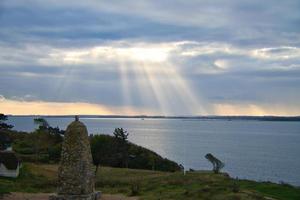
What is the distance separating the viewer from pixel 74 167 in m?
24.6

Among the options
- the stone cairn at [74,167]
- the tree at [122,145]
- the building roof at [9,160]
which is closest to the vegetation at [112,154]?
the tree at [122,145]

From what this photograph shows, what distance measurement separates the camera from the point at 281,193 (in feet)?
137

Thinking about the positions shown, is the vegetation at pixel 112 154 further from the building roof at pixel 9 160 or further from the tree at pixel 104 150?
the building roof at pixel 9 160

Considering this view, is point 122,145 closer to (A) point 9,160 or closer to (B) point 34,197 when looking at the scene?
(A) point 9,160

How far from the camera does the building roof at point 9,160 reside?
2154 inches

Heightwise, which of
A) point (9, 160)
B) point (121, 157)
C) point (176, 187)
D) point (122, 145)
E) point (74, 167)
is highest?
point (122, 145)

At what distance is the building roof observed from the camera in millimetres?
54719

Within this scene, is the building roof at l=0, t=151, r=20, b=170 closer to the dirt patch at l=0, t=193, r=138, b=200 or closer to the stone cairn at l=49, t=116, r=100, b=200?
the dirt patch at l=0, t=193, r=138, b=200

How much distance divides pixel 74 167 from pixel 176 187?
2220cm

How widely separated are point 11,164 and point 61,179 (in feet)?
105

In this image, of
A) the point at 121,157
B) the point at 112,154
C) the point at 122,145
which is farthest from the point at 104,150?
the point at 121,157

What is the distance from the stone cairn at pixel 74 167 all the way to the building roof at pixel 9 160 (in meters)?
31.5

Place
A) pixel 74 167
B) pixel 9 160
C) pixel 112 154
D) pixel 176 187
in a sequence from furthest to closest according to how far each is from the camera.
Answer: pixel 112 154 → pixel 9 160 → pixel 176 187 → pixel 74 167

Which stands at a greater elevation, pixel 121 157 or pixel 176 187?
pixel 121 157
